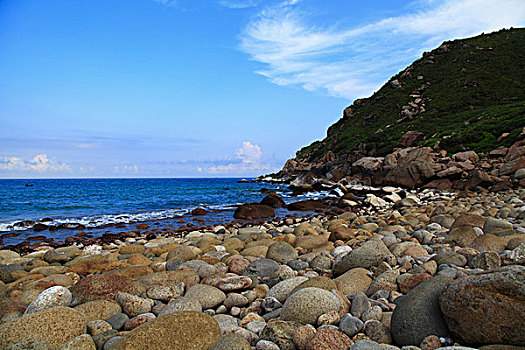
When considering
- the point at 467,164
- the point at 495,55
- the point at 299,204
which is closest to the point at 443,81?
the point at 495,55

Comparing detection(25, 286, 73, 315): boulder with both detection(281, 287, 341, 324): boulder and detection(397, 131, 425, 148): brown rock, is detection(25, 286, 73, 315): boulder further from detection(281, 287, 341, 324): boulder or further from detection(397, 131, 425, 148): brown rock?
detection(397, 131, 425, 148): brown rock

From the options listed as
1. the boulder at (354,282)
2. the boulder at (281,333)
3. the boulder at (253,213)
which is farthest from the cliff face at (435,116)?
the boulder at (281,333)

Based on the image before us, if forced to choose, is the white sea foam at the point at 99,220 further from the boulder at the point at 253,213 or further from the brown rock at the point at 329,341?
the brown rock at the point at 329,341

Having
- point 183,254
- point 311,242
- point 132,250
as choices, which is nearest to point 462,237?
point 311,242

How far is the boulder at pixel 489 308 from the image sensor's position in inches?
101

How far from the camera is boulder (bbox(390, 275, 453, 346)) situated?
2.89m

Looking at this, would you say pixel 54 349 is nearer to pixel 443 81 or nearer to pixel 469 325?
pixel 469 325

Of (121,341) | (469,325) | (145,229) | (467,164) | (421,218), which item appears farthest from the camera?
(467,164)

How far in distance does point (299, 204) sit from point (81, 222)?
A: 13256mm

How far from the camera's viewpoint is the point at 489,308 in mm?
2650

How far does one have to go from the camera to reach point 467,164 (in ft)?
85.5

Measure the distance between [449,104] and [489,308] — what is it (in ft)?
212

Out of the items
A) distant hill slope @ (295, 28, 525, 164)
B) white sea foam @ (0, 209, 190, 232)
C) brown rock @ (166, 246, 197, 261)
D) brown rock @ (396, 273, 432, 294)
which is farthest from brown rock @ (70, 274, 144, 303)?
distant hill slope @ (295, 28, 525, 164)

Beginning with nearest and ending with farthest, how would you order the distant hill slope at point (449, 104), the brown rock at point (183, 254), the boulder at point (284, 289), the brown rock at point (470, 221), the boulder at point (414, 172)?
the boulder at point (284, 289)
the brown rock at point (183, 254)
the brown rock at point (470, 221)
the boulder at point (414, 172)
the distant hill slope at point (449, 104)
